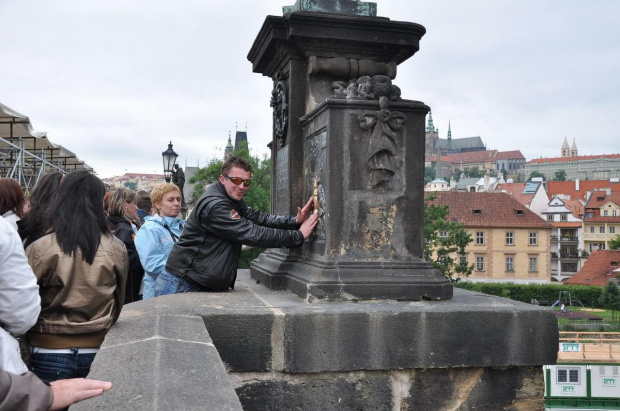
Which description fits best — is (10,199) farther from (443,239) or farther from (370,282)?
(443,239)

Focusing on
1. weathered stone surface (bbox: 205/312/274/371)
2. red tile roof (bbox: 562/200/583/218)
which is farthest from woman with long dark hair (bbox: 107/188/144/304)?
red tile roof (bbox: 562/200/583/218)

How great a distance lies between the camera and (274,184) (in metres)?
6.20

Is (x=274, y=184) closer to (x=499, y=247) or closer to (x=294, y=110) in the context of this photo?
(x=294, y=110)

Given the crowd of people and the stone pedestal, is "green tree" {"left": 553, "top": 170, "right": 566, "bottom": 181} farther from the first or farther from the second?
the crowd of people

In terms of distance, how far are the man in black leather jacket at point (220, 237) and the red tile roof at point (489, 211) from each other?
204 feet

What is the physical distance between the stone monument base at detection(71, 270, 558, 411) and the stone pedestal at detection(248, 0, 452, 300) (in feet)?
0.93

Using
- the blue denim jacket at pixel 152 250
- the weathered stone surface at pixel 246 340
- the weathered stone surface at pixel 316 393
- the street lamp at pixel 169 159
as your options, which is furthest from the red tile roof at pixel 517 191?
the weathered stone surface at pixel 246 340

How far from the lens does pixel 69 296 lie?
9.64 feet

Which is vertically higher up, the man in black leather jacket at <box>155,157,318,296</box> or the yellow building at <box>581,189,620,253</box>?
the yellow building at <box>581,189,620,253</box>

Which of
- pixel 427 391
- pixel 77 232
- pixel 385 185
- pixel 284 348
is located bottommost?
pixel 427 391

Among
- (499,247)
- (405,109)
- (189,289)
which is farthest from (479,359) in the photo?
(499,247)

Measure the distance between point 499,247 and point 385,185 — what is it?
64361 mm

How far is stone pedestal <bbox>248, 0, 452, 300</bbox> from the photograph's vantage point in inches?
174

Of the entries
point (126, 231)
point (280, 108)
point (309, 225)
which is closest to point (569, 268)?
point (280, 108)
